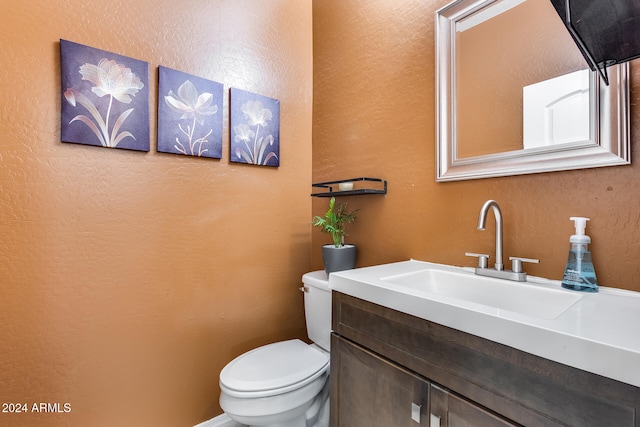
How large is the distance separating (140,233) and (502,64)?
62.1 inches

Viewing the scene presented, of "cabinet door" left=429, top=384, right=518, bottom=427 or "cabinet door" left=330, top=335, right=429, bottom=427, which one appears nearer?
"cabinet door" left=429, top=384, right=518, bottom=427

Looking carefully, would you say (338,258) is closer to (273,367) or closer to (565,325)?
(273,367)

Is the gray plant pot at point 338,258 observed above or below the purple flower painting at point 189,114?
below

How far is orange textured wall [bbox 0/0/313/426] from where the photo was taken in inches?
41.0

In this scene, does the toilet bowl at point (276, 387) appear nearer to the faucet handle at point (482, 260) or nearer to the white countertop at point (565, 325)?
the white countertop at point (565, 325)

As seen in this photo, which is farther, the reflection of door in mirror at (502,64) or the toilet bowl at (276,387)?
the toilet bowl at (276,387)

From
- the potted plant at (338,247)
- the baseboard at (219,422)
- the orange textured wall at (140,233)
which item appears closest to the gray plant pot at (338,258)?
the potted plant at (338,247)

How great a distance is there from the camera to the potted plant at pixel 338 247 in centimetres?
141

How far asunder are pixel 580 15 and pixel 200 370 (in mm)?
1848

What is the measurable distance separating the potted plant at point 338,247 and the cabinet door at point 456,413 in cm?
76

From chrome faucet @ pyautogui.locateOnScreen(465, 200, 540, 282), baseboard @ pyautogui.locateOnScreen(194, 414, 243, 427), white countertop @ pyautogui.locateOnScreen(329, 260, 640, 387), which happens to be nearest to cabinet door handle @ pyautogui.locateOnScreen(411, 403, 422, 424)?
white countertop @ pyautogui.locateOnScreen(329, 260, 640, 387)

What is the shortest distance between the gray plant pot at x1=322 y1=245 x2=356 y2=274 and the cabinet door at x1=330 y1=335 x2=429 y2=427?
47 cm

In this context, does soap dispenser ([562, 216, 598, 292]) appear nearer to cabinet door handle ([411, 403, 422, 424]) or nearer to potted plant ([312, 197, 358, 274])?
cabinet door handle ([411, 403, 422, 424])

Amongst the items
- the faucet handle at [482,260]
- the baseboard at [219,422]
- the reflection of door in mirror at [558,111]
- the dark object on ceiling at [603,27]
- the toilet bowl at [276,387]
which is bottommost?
the baseboard at [219,422]
